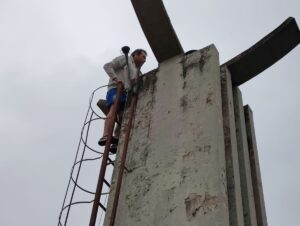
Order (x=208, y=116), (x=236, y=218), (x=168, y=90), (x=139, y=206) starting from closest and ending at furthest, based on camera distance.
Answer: (x=236, y=218) → (x=139, y=206) → (x=208, y=116) → (x=168, y=90)

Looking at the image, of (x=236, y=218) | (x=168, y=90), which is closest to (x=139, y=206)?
(x=236, y=218)

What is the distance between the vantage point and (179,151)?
558cm

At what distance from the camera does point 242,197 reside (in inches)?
213

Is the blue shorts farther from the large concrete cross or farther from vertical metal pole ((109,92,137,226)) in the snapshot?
the large concrete cross

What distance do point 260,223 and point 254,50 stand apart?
2.37 metres

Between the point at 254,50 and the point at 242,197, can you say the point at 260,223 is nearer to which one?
the point at 242,197

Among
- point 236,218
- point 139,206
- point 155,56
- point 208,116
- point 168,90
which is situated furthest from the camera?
point 155,56

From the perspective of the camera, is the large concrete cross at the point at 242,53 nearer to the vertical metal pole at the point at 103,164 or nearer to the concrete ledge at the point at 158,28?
the concrete ledge at the point at 158,28

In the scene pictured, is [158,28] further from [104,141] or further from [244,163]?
[244,163]

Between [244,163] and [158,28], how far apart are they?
2.43 m

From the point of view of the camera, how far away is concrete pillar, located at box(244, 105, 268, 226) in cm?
581

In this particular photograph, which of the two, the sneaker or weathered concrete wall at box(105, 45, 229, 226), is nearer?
weathered concrete wall at box(105, 45, 229, 226)

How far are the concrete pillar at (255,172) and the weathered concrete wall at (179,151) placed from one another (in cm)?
100

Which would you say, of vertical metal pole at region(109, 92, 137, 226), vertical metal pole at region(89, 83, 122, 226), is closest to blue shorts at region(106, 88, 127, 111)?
vertical metal pole at region(89, 83, 122, 226)
